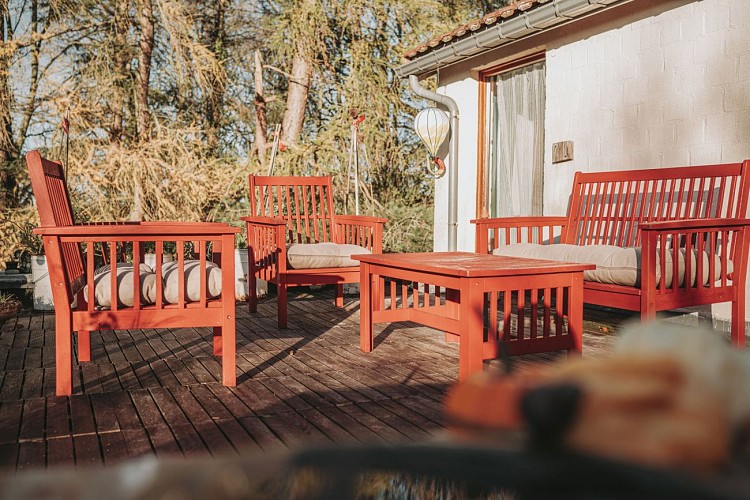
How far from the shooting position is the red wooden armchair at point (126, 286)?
2.38m

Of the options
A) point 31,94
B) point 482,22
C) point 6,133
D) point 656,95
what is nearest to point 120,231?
point 656,95

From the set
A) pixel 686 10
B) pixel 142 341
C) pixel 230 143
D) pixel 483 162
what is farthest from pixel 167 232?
pixel 230 143

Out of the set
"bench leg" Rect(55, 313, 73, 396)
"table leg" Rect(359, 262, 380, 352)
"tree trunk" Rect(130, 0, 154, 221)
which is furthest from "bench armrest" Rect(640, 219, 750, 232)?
"tree trunk" Rect(130, 0, 154, 221)

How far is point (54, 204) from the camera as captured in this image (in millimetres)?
2594

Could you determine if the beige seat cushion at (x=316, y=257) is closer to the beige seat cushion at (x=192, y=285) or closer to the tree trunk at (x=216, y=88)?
the beige seat cushion at (x=192, y=285)

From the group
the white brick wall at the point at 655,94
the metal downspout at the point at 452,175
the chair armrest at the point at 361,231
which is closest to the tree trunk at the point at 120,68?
the chair armrest at the point at 361,231

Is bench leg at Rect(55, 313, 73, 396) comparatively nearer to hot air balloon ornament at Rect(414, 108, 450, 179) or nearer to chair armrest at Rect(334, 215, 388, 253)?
chair armrest at Rect(334, 215, 388, 253)

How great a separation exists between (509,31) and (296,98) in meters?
A: 3.91

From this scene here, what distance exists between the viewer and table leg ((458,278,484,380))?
239 cm

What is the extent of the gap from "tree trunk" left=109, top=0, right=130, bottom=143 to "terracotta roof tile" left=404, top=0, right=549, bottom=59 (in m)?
2.97

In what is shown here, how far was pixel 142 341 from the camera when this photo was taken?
11.7ft

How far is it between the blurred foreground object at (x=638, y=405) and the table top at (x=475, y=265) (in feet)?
6.53

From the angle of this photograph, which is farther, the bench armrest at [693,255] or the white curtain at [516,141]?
the white curtain at [516,141]

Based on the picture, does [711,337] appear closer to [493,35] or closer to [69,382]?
[69,382]
